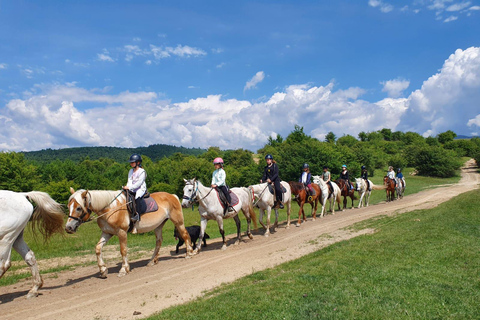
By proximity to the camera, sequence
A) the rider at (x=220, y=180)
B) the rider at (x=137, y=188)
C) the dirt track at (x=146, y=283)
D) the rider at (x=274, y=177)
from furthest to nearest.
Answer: the rider at (x=274, y=177) < the rider at (x=220, y=180) < the rider at (x=137, y=188) < the dirt track at (x=146, y=283)

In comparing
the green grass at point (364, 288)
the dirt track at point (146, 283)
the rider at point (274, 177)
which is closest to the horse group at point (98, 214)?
the dirt track at point (146, 283)

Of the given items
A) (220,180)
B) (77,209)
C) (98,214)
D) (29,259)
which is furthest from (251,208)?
(29,259)

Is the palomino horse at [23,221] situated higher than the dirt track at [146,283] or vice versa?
the palomino horse at [23,221]

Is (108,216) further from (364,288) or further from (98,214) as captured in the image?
(364,288)

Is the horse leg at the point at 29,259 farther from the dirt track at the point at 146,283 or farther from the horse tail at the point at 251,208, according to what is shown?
the horse tail at the point at 251,208

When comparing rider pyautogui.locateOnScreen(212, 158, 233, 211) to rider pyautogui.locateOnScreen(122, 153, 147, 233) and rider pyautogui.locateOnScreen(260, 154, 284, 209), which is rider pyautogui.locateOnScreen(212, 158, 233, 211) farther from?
rider pyautogui.locateOnScreen(260, 154, 284, 209)

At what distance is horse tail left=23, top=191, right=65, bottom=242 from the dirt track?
1666 mm

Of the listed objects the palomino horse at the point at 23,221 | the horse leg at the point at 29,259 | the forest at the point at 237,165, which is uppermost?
the forest at the point at 237,165

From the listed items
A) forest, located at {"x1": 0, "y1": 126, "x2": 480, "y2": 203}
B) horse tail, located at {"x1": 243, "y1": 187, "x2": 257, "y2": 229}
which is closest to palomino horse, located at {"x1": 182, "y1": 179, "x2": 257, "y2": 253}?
horse tail, located at {"x1": 243, "y1": 187, "x2": 257, "y2": 229}

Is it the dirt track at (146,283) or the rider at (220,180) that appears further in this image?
the rider at (220,180)

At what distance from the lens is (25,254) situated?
763cm

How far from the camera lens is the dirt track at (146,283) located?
253 inches

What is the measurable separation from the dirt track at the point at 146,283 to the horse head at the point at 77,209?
172 centimetres

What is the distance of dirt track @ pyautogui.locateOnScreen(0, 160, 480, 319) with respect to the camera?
6.43 m
